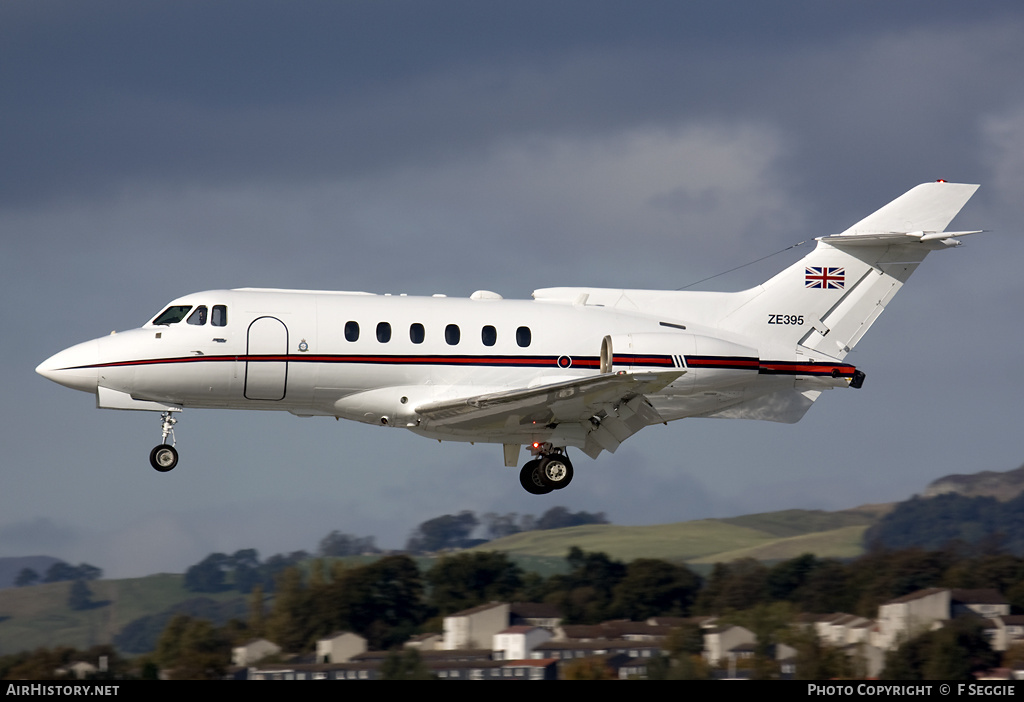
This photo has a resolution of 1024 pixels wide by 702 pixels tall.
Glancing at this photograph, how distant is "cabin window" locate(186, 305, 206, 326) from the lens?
2486cm

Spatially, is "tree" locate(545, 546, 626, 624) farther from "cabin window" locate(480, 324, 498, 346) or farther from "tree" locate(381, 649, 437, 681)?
"cabin window" locate(480, 324, 498, 346)

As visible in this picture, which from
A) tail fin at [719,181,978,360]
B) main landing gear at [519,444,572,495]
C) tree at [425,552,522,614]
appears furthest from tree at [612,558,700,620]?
tail fin at [719,181,978,360]

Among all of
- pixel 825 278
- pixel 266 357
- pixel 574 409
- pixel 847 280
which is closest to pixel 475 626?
pixel 574 409

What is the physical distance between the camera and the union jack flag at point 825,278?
93.5 ft

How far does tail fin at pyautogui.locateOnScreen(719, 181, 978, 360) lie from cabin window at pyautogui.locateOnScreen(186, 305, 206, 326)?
426 inches

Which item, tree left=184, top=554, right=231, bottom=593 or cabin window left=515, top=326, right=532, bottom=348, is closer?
cabin window left=515, top=326, right=532, bottom=348

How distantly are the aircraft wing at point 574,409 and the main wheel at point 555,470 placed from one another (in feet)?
1.74

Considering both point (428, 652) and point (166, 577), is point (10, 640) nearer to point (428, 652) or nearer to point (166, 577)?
point (166, 577)

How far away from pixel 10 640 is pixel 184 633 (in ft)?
21.0

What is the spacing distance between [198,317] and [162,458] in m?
2.97

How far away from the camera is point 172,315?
25.1 meters

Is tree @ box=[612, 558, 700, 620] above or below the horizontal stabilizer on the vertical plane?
below

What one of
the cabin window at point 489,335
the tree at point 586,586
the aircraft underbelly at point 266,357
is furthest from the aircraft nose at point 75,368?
the tree at point 586,586

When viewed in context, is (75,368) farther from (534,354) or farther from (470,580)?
(470,580)
